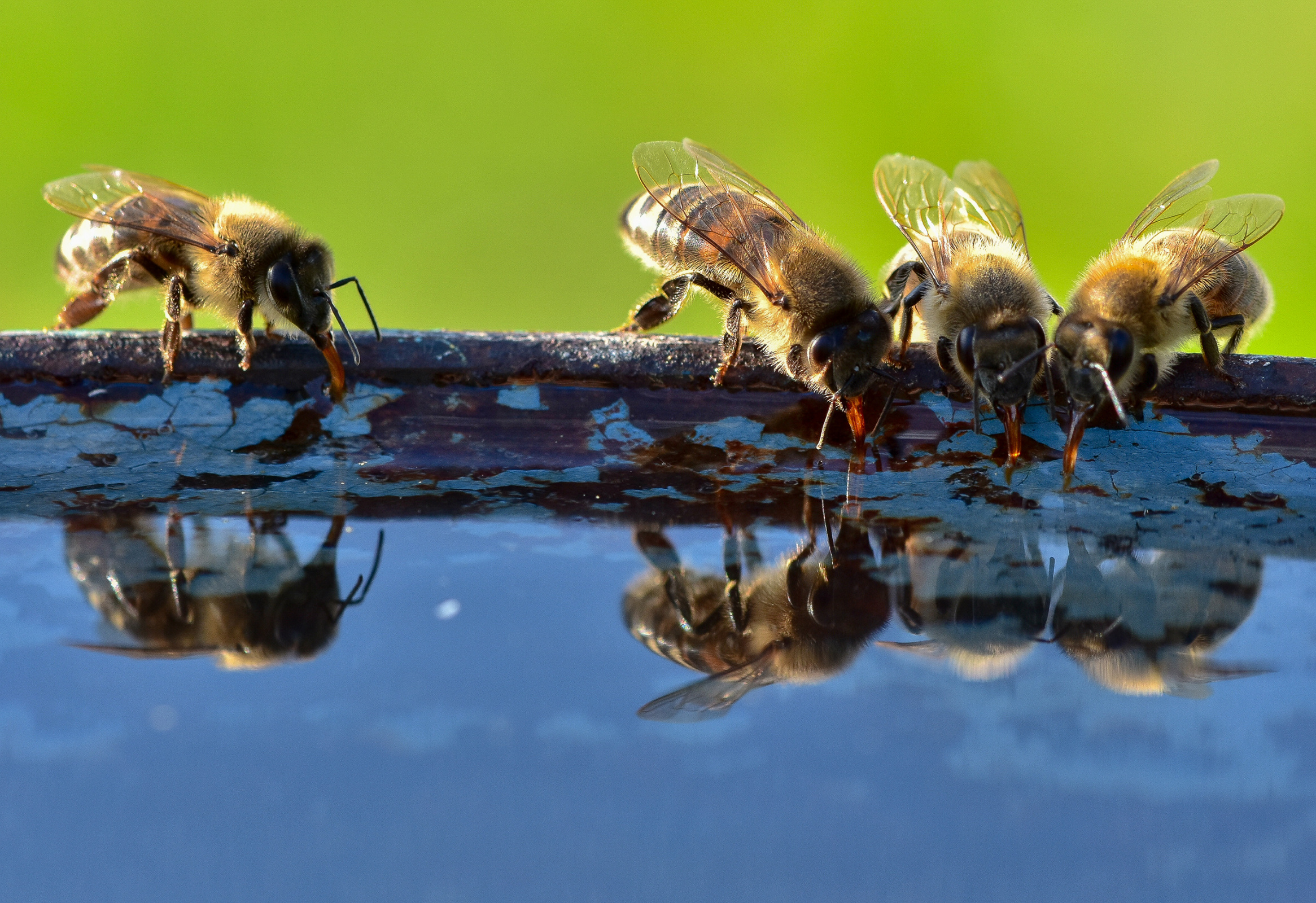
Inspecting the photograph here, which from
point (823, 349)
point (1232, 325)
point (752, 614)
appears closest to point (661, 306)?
point (823, 349)

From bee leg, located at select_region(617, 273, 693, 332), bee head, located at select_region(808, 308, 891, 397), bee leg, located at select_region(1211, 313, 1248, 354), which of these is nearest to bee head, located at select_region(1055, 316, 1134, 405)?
bee head, located at select_region(808, 308, 891, 397)

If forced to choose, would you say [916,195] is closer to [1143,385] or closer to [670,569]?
[1143,385]

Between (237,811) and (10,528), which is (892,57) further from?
(237,811)

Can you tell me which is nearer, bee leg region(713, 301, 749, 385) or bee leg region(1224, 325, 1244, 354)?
bee leg region(713, 301, 749, 385)

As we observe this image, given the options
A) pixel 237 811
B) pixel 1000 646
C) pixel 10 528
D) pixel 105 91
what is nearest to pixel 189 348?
pixel 10 528

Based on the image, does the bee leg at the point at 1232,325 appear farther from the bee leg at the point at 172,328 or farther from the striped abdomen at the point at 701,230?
the bee leg at the point at 172,328

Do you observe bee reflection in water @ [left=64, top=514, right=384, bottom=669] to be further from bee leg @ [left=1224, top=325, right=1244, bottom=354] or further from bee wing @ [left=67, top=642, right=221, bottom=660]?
bee leg @ [left=1224, top=325, right=1244, bottom=354]
